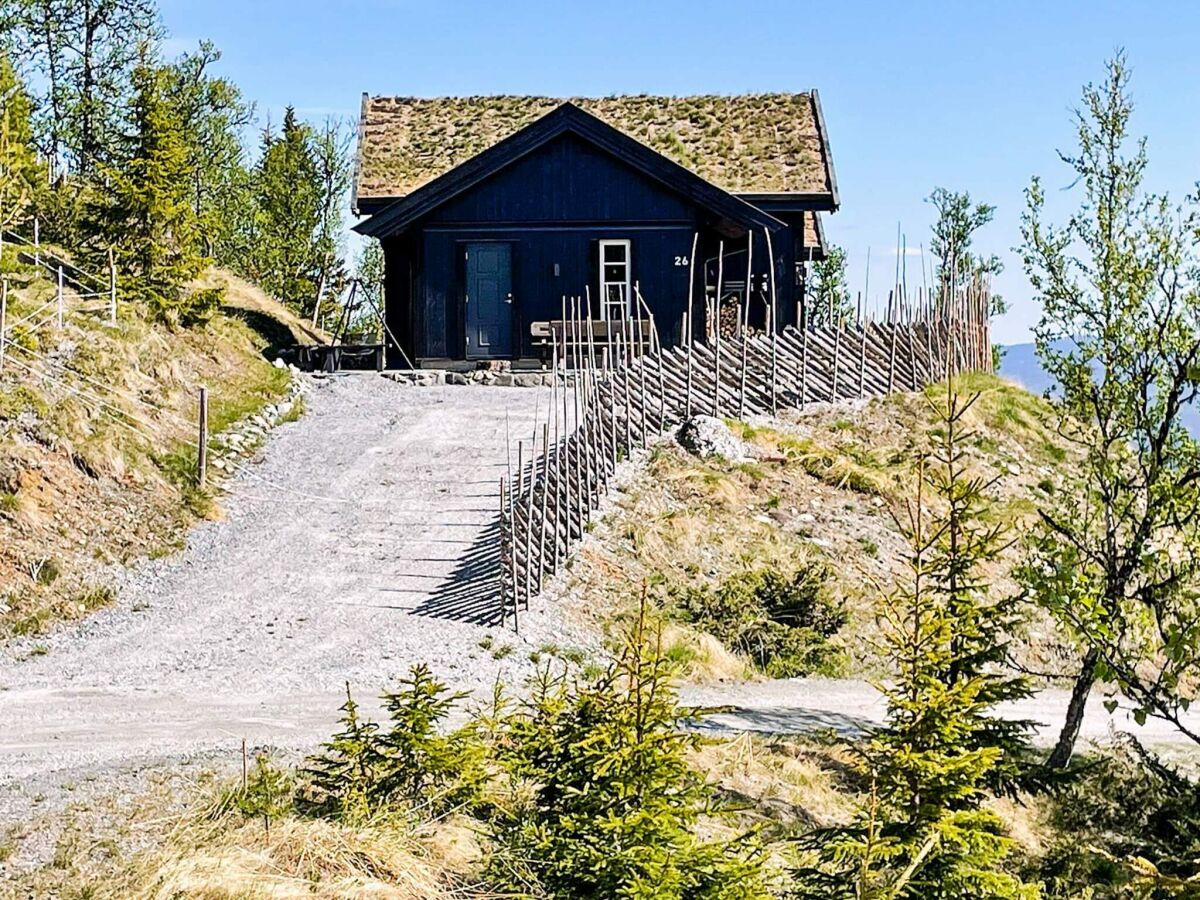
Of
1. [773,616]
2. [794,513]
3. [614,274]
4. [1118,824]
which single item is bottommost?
[1118,824]

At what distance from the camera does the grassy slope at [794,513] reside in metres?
17.2

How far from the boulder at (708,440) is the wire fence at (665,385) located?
54 centimetres

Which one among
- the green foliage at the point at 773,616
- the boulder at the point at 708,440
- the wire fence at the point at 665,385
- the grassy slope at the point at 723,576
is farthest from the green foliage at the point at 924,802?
the boulder at the point at 708,440

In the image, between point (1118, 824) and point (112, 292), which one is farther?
point (112, 292)

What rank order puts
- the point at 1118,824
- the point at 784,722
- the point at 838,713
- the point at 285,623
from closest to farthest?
the point at 1118,824
the point at 784,722
the point at 838,713
the point at 285,623

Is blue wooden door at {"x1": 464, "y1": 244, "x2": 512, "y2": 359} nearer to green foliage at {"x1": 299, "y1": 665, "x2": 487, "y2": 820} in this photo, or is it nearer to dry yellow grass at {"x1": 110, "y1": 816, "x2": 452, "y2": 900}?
green foliage at {"x1": 299, "y1": 665, "x2": 487, "y2": 820}

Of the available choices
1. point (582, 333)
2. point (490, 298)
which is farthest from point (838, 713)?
point (490, 298)

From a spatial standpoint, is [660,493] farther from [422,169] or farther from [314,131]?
[314,131]

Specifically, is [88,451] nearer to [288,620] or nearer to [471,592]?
[288,620]

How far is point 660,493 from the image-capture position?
64.1 feet

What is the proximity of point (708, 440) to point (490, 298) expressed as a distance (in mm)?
9080

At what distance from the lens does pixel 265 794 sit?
920 cm

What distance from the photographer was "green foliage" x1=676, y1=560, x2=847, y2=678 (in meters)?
15.9

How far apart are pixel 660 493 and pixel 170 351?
9.94 m
